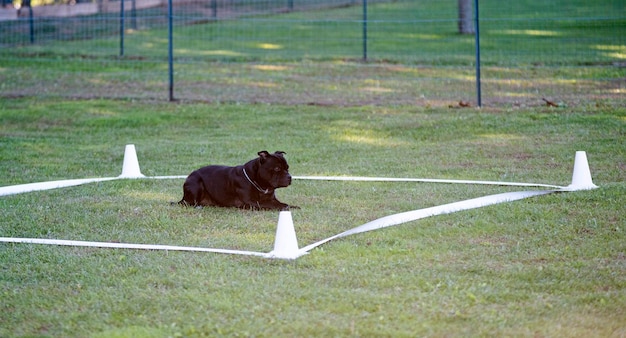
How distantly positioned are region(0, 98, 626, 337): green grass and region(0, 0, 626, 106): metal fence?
3584 mm

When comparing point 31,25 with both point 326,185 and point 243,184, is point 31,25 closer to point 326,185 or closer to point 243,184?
point 326,185

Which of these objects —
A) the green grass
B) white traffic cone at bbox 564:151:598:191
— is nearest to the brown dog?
the green grass

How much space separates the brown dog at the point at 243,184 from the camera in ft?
26.9

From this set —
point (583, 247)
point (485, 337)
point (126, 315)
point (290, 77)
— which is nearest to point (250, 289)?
point (126, 315)

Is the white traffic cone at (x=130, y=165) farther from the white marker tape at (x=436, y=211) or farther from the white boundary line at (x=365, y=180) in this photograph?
the white marker tape at (x=436, y=211)

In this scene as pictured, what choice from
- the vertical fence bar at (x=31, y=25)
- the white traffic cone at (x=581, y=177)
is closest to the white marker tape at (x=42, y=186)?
the white traffic cone at (x=581, y=177)

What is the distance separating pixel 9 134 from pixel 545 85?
921cm

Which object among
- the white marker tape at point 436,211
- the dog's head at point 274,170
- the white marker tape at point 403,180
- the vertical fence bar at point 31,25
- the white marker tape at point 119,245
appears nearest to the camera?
the white marker tape at point 119,245

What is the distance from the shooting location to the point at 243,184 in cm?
833

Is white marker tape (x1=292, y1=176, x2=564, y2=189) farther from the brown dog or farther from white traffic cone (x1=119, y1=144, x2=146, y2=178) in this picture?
white traffic cone (x1=119, y1=144, x2=146, y2=178)

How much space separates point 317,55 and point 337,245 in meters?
14.7

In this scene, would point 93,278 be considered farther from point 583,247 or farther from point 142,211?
point 583,247

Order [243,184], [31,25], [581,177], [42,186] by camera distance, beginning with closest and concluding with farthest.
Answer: [243,184] → [581,177] → [42,186] → [31,25]

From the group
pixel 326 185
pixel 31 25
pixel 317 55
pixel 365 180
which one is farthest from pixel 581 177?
pixel 31 25
